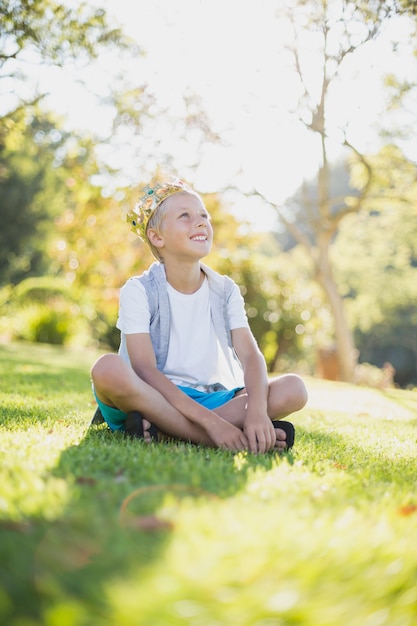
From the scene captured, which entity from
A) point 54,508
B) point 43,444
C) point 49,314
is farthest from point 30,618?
point 49,314

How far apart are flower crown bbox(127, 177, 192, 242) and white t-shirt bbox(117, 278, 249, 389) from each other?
425 mm

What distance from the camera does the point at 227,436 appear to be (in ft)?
9.56

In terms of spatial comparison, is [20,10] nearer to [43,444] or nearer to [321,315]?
[43,444]

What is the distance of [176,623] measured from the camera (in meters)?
1.13

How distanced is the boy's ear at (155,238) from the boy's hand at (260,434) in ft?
4.02

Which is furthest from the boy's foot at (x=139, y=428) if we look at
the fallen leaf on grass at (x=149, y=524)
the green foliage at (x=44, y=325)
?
the green foliage at (x=44, y=325)

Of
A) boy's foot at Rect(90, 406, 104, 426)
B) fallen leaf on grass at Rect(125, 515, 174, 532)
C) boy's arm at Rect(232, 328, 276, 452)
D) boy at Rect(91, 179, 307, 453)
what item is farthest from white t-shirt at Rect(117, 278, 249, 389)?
fallen leaf on grass at Rect(125, 515, 174, 532)

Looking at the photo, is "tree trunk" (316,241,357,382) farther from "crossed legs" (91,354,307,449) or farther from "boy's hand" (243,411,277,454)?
"boy's hand" (243,411,277,454)

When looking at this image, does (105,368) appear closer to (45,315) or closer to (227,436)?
(227,436)

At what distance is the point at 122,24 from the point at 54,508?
7.38 m

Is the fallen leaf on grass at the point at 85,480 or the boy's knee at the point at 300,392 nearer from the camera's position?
the fallen leaf on grass at the point at 85,480

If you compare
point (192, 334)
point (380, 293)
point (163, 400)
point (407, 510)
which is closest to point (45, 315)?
point (192, 334)

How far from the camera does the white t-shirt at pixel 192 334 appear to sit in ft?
11.0

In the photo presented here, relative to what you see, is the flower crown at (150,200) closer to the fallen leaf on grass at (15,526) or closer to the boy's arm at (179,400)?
the boy's arm at (179,400)
